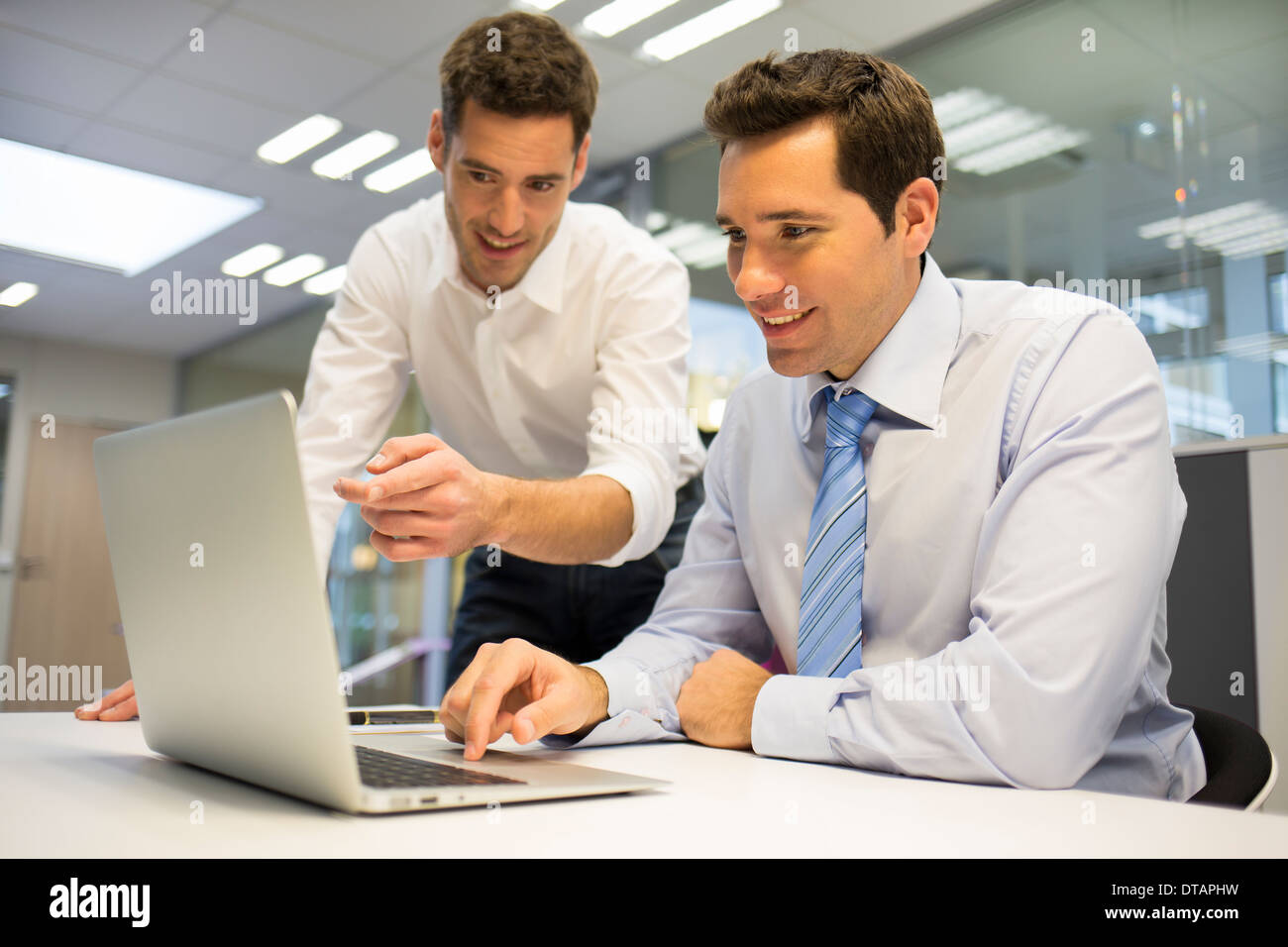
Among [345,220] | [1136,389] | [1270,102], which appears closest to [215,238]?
[345,220]

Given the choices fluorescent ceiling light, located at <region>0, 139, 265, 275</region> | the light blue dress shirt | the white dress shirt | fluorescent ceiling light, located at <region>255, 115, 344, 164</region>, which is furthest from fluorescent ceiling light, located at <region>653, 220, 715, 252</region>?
the light blue dress shirt

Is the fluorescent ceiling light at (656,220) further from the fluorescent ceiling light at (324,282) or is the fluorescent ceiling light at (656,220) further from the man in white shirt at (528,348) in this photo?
the man in white shirt at (528,348)

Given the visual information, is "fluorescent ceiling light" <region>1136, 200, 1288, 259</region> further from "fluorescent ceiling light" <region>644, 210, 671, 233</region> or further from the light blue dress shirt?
"fluorescent ceiling light" <region>644, 210, 671, 233</region>

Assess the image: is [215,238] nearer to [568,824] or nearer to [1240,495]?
[1240,495]

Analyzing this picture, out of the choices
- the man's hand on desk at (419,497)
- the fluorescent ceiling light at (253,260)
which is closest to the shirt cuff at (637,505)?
the man's hand on desk at (419,497)

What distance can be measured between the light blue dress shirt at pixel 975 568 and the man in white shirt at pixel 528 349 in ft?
0.83

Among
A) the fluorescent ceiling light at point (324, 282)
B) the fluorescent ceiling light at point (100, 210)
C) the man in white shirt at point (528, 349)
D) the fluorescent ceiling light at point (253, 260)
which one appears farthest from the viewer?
the fluorescent ceiling light at point (324, 282)

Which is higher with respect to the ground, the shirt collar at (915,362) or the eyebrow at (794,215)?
the eyebrow at (794,215)

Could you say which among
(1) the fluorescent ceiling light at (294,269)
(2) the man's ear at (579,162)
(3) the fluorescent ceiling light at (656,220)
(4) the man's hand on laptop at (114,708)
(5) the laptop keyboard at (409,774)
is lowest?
(4) the man's hand on laptop at (114,708)

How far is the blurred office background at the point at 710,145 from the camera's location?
117 inches

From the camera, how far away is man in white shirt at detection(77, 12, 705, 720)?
158cm
